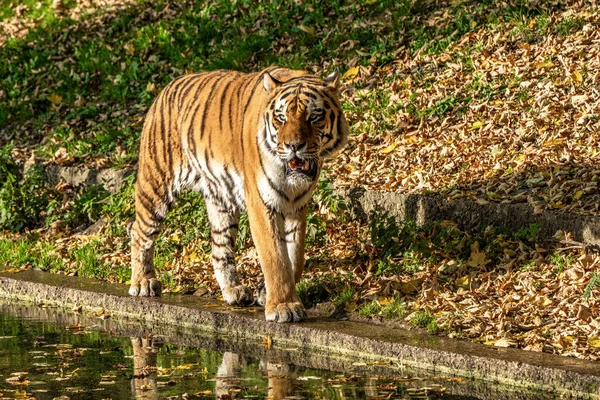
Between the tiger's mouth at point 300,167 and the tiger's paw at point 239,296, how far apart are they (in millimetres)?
1070

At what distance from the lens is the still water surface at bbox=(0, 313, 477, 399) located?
18.9 feet

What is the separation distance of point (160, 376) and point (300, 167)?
1.65 metres

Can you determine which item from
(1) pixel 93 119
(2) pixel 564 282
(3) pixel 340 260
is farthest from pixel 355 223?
(1) pixel 93 119

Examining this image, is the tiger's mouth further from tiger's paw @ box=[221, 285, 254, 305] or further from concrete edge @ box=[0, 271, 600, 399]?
tiger's paw @ box=[221, 285, 254, 305]

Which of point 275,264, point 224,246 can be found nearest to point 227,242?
point 224,246

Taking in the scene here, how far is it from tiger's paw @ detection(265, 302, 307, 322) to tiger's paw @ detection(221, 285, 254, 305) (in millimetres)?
639

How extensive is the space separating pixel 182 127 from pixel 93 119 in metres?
4.72

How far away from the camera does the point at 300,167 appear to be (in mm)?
7105

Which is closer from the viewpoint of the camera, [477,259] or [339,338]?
[339,338]

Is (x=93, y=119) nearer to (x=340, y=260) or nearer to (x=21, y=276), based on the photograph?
(x=21, y=276)

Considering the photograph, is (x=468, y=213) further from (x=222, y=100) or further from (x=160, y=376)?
(x=160, y=376)

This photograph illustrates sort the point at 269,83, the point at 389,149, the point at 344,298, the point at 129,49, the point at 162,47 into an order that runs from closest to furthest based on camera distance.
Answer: the point at 269,83, the point at 344,298, the point at 389,149, the point at 162,47, the point at 129,49

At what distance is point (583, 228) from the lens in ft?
24.7

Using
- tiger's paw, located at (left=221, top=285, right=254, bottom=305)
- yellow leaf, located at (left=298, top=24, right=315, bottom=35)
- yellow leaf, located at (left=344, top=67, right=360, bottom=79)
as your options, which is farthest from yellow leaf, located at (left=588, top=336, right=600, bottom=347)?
yellow leaf, located at (left=298, top=24, right=315, bottom=35)
